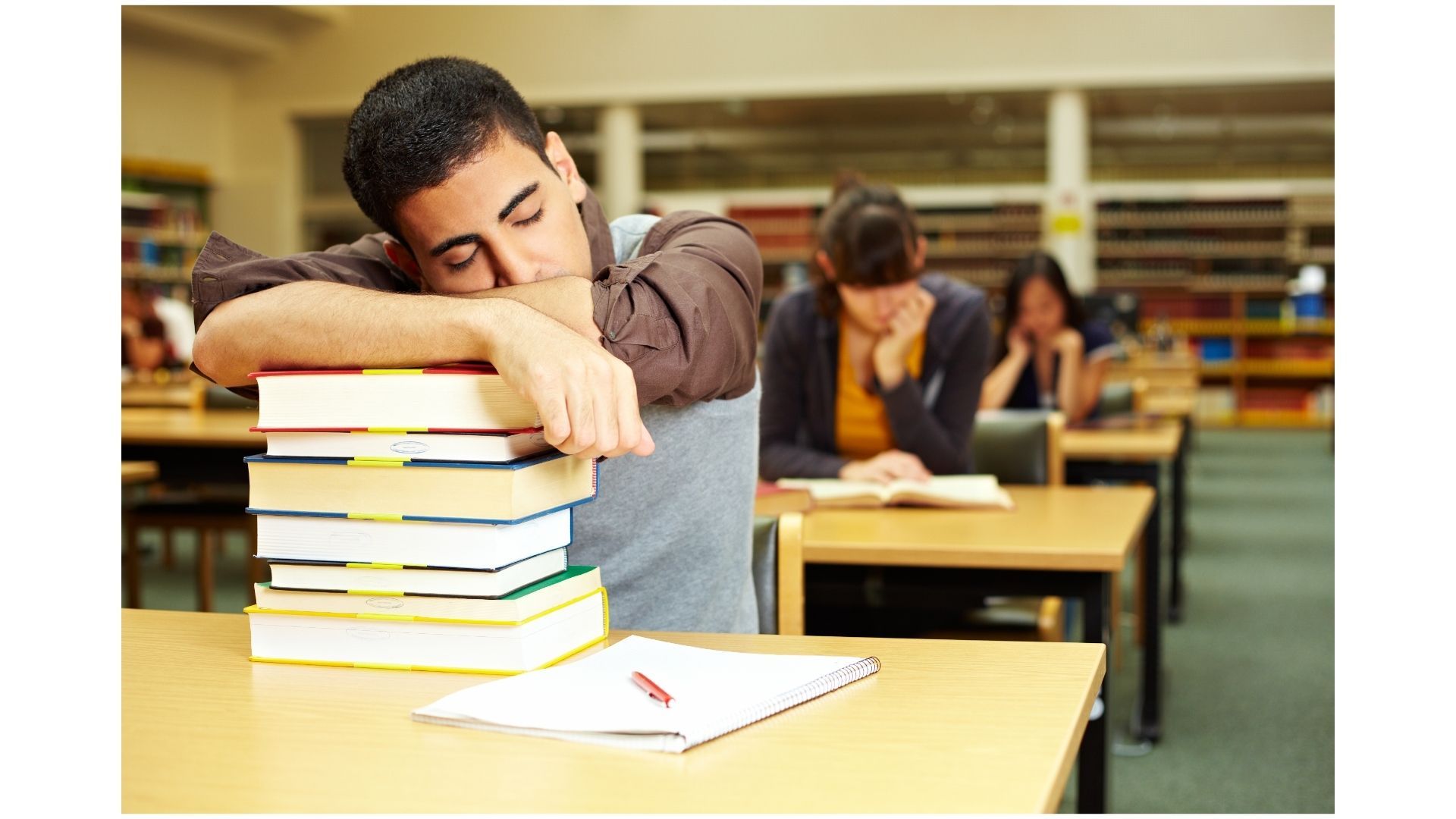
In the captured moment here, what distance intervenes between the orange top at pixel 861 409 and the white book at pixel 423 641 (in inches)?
66.1

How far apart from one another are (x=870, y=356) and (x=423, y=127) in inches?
61.8

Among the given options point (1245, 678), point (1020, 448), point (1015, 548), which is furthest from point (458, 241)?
point (1245, 678)

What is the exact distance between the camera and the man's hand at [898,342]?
2.56 m

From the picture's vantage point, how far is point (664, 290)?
3.65ft

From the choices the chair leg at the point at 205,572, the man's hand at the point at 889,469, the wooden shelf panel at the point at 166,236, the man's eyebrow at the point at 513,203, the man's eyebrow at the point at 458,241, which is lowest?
the chair leg at the point at 205,572

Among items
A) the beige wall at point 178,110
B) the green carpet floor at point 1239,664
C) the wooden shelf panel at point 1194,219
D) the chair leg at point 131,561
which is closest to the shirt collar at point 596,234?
the green carpet floor at point 1239,664

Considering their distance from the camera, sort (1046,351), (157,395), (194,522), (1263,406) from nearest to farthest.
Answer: (194,522), (1046,351), (157,395), (1263,406)

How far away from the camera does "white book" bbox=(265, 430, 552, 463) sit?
3.09 feet

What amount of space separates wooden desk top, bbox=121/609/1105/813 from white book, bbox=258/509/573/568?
85 mm

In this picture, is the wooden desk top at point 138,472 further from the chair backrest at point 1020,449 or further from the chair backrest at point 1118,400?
the chair backrest at point 1118,400

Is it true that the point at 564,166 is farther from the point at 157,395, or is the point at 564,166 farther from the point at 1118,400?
the point at 157,395

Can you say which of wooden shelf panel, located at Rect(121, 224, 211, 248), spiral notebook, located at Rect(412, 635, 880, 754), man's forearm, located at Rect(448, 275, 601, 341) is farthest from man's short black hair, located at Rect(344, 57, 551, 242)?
wooden shelf panel, located at Rect(121, 224, 211, 248)

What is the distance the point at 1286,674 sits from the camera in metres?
3.52
